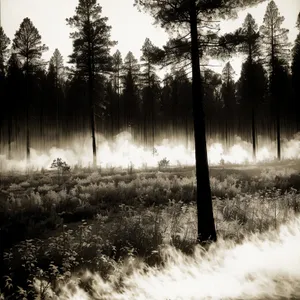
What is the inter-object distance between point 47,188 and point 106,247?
26.7ft

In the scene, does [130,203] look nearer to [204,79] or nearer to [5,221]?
[5,221]

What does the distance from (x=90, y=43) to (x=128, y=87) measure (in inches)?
546

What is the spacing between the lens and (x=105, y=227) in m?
7.66

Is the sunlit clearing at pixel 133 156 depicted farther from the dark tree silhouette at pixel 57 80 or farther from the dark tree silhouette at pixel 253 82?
the dark tree silhouette at pixel 57 80

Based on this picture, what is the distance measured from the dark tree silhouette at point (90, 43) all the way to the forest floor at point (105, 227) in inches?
440

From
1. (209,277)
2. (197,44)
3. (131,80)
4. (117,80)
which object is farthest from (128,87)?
(209,277)

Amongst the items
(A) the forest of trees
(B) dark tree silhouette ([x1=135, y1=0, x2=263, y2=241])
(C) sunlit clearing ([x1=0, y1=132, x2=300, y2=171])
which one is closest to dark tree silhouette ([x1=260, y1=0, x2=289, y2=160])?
(A) the forest of trees

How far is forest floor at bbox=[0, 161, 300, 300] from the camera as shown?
5.12 meters

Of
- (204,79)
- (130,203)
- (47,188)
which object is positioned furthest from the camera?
A: (47,188)

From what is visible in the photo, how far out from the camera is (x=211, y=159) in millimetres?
28547

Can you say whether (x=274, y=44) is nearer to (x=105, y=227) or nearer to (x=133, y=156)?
(x=133, y=156)

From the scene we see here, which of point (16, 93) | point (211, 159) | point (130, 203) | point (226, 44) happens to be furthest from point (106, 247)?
point (16, 93)

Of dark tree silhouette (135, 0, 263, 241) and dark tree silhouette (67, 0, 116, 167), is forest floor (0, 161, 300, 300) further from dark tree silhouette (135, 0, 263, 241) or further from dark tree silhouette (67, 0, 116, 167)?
dark tree silhouette (67, 0, 116, 167)

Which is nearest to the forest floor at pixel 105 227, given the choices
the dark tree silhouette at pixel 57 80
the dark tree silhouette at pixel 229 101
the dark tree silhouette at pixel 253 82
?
the dark tree silhouette at pixel 253 82
